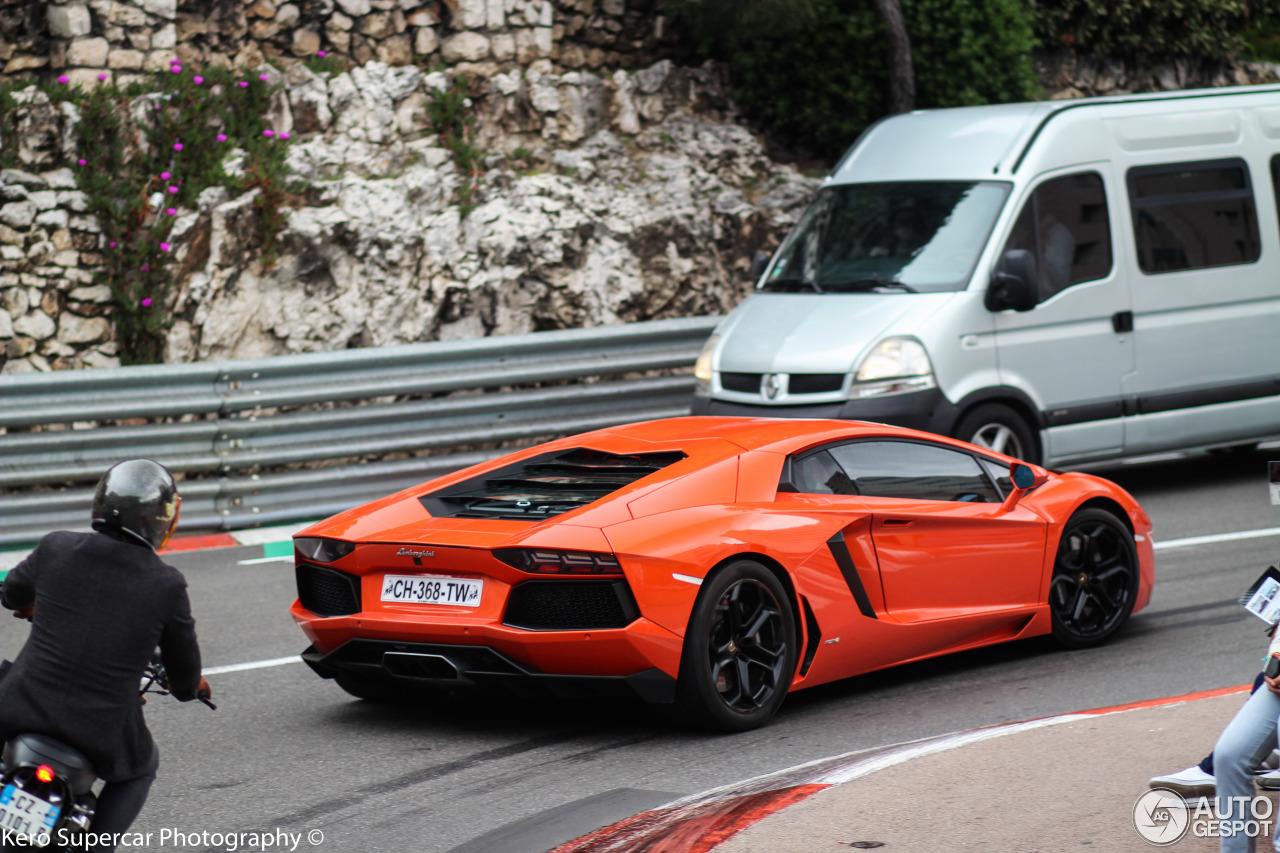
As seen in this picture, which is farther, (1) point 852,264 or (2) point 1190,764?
(1) point 852,264

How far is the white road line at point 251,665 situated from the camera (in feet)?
24.9

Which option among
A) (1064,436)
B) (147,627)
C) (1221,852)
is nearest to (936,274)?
(1064,436)

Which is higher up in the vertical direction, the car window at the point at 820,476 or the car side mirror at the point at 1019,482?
the car window at the point at 820,476

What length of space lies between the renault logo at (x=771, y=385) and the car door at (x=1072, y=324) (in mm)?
1661

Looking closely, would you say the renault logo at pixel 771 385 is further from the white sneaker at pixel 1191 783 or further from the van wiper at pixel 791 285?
the white sneaker at pixel 1191 783

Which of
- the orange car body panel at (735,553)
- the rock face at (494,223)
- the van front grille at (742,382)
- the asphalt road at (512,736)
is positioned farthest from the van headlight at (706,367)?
the orange car body panel at (735,553)

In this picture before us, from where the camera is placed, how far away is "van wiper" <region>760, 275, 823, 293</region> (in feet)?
38.3

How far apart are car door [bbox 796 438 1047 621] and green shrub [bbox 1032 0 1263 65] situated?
45.7 ft

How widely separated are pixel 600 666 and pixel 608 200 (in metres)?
9.92

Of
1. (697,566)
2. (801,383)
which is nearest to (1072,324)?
(801,383)

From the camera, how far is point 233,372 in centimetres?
1136

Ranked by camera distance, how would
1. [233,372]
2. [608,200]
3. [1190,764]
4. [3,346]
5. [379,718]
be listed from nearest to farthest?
[1190,764] < [379,718] < [233,372] < [3,346] < [608,200]

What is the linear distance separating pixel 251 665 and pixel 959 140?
6935 millimetres

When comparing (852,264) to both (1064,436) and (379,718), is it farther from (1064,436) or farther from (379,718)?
(379,718)
